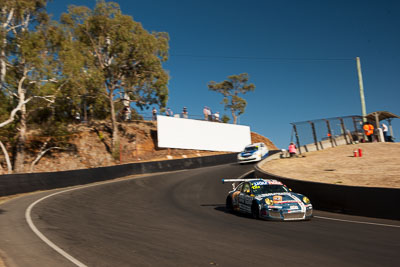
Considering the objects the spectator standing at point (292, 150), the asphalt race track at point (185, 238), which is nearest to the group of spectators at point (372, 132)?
the spectator standing at point (292, 150)

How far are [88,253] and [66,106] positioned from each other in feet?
123

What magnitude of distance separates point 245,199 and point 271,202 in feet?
4.91

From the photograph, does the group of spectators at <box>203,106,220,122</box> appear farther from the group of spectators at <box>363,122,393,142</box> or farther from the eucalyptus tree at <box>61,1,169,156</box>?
the group of spectators at <box>363,122,393,142</box>

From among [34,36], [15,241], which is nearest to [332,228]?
[15,241]

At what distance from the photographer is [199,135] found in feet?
167

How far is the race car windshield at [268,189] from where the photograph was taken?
→ 12.0m

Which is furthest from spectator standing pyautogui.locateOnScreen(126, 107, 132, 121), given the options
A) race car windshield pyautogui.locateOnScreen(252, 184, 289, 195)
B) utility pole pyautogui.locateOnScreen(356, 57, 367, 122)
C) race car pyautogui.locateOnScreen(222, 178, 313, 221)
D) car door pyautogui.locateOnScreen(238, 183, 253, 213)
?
race car windshield pyautogui.locateOnScreen(252, 184, 289, 195)

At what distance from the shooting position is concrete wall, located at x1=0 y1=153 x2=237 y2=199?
21172 millimetres

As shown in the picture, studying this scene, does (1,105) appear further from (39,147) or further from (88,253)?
(88,253)

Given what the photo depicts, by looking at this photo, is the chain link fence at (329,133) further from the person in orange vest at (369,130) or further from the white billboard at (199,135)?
the white billboard at (199,135)

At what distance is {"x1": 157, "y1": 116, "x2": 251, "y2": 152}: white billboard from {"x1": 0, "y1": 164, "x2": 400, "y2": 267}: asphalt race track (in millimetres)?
31129

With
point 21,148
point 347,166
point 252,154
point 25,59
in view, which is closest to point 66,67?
point 25,59

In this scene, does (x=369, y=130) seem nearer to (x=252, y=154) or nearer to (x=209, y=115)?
(x=252, y=154)

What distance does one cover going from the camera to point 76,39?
44.7 meters
